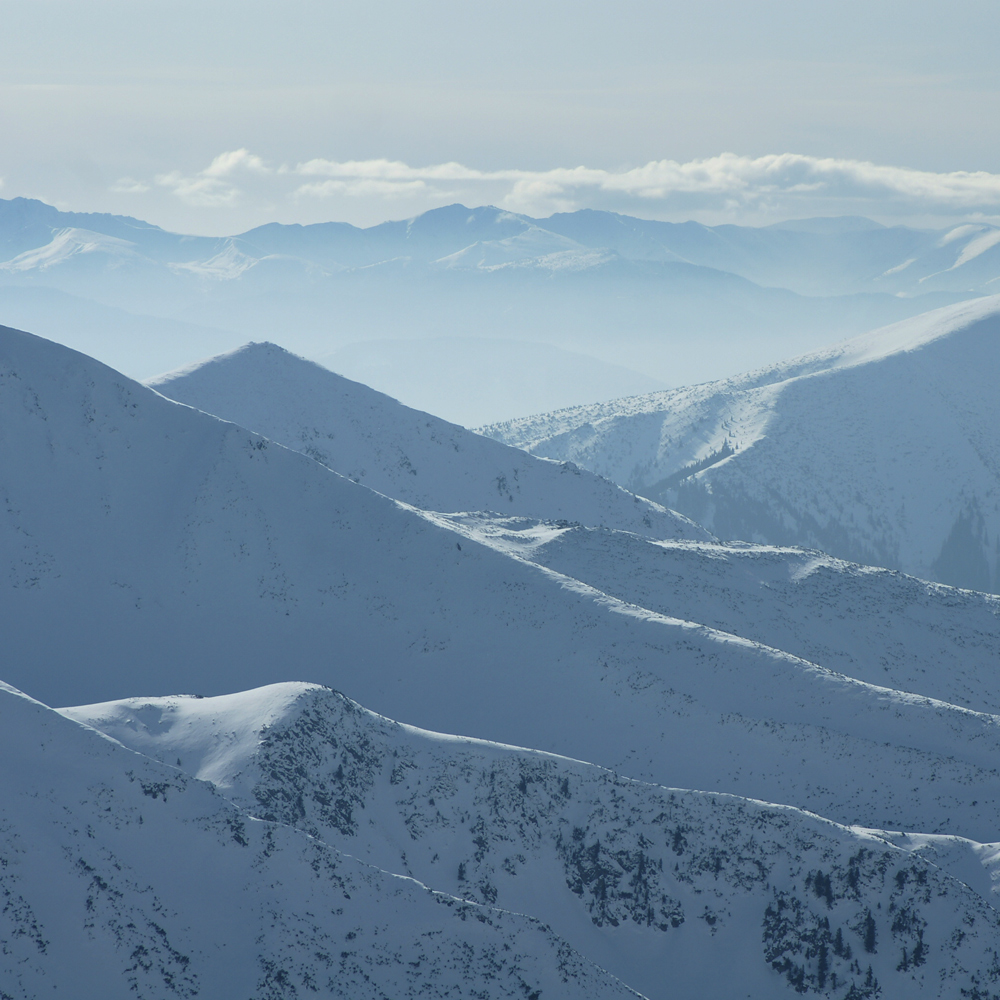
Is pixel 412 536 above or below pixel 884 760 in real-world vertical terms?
above

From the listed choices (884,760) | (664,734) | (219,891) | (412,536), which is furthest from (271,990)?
(412,536)

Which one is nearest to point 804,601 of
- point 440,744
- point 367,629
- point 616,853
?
point 367,629

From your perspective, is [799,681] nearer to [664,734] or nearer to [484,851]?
[664,734]

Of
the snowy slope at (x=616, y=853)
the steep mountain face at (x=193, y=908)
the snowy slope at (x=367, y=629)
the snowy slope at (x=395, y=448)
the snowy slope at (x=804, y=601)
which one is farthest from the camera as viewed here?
the snowy slope at (x=395, y=448)

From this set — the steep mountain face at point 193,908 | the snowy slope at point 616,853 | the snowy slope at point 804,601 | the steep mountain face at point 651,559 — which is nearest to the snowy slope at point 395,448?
the steep mountain face at point 651,559

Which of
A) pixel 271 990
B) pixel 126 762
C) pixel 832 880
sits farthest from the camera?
pixel 832 880

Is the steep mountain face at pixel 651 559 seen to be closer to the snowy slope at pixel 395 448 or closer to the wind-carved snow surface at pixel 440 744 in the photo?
the snowy slope at pixel 395 448
